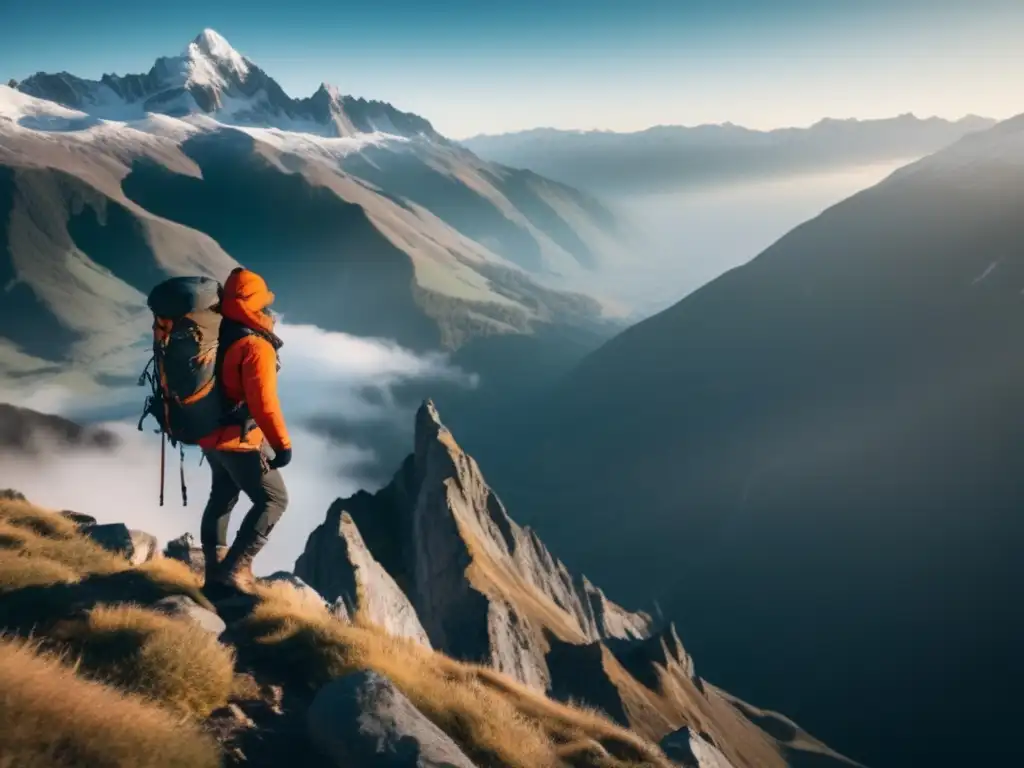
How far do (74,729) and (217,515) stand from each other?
7.12m

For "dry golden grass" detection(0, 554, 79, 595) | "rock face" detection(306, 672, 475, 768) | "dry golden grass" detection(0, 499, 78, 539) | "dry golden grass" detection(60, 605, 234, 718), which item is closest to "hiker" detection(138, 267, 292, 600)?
"dry golden grass" detection(60, 605, 234, 718)

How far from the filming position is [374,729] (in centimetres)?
715

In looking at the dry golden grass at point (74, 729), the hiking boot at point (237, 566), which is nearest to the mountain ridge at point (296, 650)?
the dry golden grass at point (74, 729)

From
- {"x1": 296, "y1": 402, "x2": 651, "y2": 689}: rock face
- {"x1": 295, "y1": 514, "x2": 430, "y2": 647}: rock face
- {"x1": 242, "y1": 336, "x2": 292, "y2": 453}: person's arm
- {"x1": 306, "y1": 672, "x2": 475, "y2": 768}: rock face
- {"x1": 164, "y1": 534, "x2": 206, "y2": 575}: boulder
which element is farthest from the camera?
{"x1": 296, "y1": 402, "x2": 651, "y2": 689}: rock face

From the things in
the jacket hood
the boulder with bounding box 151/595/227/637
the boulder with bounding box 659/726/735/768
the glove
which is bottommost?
the boulder with bounding box 659/726/735/768

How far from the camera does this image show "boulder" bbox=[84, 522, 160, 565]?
1343 centimetres

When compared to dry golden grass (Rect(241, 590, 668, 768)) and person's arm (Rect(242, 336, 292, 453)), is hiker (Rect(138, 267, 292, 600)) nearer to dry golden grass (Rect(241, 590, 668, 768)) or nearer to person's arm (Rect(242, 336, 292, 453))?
person's arm (Rect(242, 336, 292, 453))

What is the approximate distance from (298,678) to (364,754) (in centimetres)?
247

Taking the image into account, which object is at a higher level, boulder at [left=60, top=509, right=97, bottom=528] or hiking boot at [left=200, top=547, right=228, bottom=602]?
boulder at [left=60, top=509, right=97, bottom=528]

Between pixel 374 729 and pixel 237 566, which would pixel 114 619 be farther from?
pixel 374 729

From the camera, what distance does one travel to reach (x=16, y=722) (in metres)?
4.72

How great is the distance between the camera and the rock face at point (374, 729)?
6.93 metres

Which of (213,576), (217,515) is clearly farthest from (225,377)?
(213,576)

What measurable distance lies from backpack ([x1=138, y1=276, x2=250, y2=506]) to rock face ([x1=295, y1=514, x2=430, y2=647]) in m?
17.3
